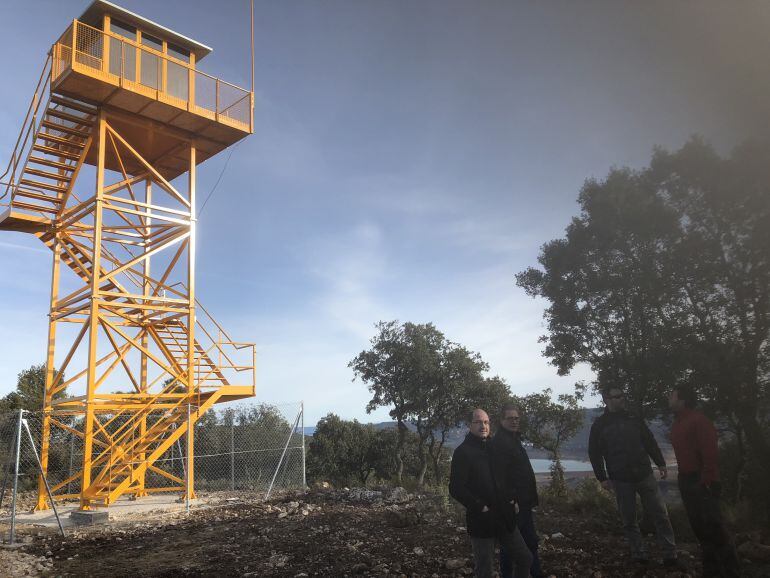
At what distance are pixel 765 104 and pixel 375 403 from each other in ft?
70.3

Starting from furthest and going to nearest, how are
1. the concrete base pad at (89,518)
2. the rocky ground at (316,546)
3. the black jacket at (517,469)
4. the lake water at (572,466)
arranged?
the lake water at (572,466), the concrete base pad at (89,518), the rocky ground at (316,546), the black jacket at (517,469)

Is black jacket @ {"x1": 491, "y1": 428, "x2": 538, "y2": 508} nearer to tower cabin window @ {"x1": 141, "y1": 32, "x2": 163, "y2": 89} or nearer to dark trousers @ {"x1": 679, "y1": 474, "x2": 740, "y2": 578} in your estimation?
dark trousers @ {"x1": 679, "y1": 474, "x2": 740, "y2": 578}

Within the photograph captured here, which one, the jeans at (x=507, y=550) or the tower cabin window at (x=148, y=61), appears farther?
the tower cabin window at (x=148, y=61)

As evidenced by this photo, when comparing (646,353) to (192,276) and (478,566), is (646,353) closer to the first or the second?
(478,566)

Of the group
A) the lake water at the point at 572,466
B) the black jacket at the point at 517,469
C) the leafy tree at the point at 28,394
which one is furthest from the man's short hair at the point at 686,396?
the lake water at the point at 572,466

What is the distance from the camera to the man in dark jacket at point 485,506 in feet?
16.1

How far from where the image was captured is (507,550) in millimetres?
5074

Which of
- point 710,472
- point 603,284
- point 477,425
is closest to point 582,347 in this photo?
point 603,284

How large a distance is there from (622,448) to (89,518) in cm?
1063

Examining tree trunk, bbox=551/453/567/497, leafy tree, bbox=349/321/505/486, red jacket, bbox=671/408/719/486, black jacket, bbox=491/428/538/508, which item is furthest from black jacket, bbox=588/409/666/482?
leafy tree, bbox=349/321/505/486

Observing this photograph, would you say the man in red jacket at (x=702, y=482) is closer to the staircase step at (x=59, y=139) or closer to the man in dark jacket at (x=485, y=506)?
the man in dark jacket at (x=485, y=506)

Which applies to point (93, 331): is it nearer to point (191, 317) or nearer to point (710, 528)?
point (191, 317)

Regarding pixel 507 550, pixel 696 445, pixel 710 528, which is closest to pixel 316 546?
pixel 507 550

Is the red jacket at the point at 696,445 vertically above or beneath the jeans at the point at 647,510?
above
